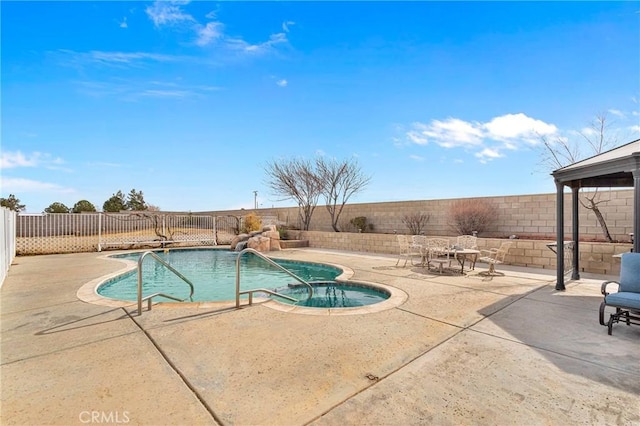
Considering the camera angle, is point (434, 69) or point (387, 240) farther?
point (387, 240)

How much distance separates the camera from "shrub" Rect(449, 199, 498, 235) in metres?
11.4

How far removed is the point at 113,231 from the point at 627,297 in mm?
16688

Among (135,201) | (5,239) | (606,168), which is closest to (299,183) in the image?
(5,239)

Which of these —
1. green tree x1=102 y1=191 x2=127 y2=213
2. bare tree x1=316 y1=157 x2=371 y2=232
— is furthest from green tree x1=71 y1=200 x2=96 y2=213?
bare tree x1=316 y1=157 x2=371 y2=232

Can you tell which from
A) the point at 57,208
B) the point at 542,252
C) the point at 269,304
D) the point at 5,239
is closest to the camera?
the point at 269,304

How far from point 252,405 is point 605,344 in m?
3.65

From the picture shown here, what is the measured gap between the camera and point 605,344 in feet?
10.2

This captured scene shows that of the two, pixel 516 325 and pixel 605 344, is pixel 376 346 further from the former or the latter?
pixel 605 344

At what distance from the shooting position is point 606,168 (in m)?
4.79

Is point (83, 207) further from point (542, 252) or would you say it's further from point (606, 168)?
point (606, 168)

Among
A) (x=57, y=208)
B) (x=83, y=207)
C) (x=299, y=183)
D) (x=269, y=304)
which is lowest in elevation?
(x=269, y=304)

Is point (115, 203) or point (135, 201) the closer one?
point (115, 203)

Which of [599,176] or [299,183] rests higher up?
[299,183]

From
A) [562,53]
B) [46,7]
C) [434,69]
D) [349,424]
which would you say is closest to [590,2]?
[562,53]
